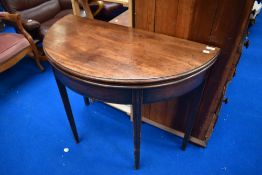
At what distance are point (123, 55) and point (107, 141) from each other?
31.5 inches

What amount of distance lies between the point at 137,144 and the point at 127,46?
0.51m

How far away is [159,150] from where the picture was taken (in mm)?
Result: 1384

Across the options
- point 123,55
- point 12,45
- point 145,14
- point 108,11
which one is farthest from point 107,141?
point 108,11

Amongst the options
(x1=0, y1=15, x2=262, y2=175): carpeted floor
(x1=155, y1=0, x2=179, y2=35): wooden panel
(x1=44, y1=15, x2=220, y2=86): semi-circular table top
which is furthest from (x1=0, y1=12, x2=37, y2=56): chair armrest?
(x1=155, y1=0, x2=179, y2=35): wooden panel

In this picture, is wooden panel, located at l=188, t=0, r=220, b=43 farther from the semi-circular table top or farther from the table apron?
the table apron

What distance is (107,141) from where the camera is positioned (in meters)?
1.45

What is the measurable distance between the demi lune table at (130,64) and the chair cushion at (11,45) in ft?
3.28

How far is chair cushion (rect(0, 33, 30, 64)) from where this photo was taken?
5.81 feet

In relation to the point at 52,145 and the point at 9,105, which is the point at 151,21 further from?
the point at 9,105

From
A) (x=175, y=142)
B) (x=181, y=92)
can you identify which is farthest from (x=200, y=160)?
(x=181, y=92)

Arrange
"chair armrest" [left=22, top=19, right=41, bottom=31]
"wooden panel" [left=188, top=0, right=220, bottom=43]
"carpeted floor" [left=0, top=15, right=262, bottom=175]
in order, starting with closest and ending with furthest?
1. "wooden panel" [left=188, top=0, right=220, bottom=43]
2. "carpeted floor" [left=0, top=15, right=262, bottom=175]
3. "chair armrest" [left=22, top=19, right=41, bottom=31]

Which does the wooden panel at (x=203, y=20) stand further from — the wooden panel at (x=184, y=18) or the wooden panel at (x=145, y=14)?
the wooden panel at (x=145, y=14)

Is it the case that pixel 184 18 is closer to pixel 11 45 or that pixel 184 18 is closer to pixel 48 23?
pixel 11 45

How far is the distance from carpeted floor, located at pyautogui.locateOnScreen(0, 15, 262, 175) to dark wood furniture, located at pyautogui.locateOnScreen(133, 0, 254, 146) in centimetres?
28
